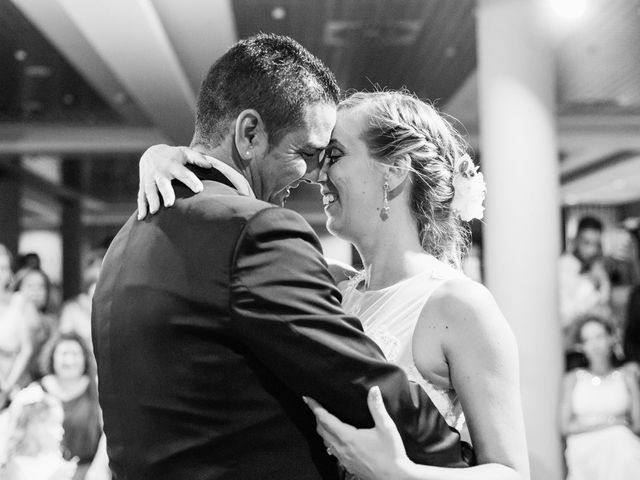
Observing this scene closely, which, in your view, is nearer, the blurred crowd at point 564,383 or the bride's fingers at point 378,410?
the bride's fingers at point 378,410

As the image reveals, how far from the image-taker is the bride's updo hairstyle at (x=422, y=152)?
6.26 ft

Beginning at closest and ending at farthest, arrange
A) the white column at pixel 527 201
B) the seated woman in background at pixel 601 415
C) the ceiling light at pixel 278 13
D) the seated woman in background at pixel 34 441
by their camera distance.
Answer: the seated woman in background at pixel 34 441 < the white column at pixel 527 201 < the seated woman in background at pixel 601 415 < the ceiling light at pixel 278 13

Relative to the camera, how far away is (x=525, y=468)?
1585mm

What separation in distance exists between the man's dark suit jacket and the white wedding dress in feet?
1.03

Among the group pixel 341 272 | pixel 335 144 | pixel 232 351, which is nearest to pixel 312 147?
pixel 335 144

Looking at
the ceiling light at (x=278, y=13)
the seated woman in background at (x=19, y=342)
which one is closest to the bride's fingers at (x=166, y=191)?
the seated woman in background at (x=19, y=342)

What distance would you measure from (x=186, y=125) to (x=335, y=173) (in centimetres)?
904

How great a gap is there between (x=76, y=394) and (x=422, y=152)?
375 cm

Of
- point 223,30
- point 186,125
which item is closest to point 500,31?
point 223,30

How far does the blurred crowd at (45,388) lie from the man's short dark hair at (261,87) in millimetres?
3082

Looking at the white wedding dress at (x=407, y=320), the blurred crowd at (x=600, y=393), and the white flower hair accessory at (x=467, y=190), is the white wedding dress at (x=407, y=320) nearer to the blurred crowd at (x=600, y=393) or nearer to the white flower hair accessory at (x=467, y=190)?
the white flower hair accessory at (x=467, y=190)

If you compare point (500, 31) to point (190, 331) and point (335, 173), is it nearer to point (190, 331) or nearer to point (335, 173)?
point (335, 173)

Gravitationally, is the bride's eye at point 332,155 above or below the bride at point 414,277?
above

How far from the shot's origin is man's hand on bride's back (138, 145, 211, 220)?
1.45 metres
